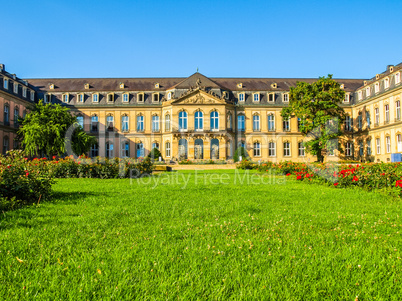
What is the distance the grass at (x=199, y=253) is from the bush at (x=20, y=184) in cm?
89

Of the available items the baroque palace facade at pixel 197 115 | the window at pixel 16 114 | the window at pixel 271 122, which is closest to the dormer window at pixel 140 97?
the baroque palace facade at pixel 197 115

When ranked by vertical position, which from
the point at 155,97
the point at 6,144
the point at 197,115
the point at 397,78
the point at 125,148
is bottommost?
the point at 125,148

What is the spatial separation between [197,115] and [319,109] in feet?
47.7

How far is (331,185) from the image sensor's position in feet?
37.3

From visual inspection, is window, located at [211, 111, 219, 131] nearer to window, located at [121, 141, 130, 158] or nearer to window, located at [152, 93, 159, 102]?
window, located at [152, 93, 159, 102]

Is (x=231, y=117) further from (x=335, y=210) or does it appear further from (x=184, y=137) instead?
(x=335, y=210)

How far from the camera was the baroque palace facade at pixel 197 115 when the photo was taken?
38.3 m

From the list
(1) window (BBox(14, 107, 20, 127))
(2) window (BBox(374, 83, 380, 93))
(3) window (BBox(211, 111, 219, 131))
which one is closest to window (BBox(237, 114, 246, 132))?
(3) window (BBox(211, 111, 219, 131))

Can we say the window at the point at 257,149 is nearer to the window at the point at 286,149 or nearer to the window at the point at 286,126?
the window at the point at 286,149

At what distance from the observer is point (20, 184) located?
23.3 feet

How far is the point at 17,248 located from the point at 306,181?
36.7ft

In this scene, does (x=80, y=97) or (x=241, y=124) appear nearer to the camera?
(x=241, y=124)

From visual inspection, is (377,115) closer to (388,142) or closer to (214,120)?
(388,142)

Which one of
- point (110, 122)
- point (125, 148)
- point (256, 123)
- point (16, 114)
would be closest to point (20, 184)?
point (16, 114)
